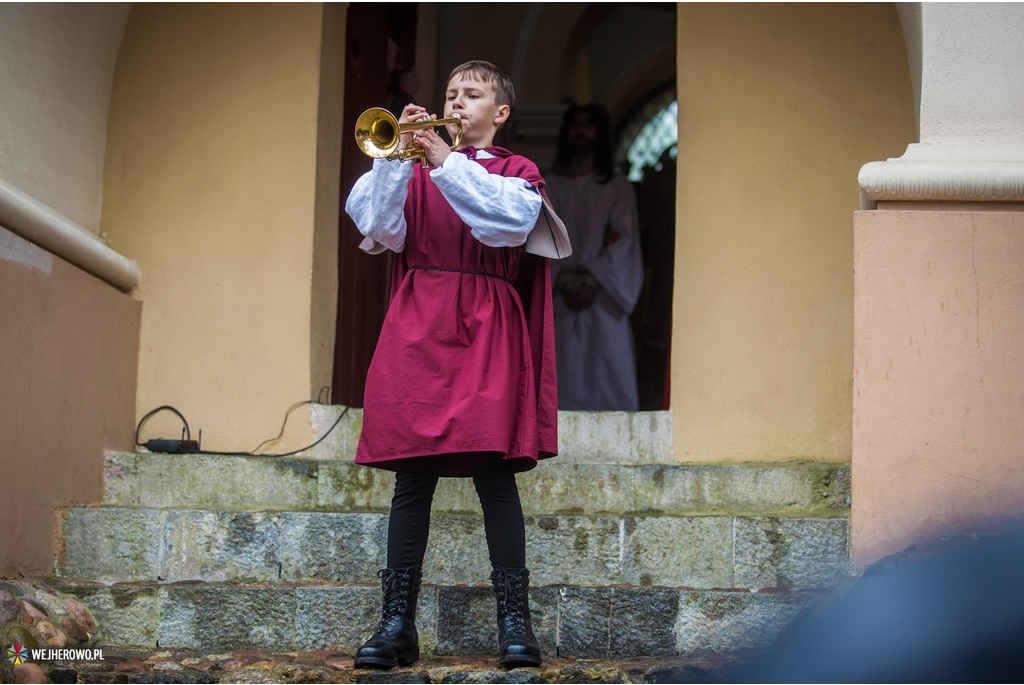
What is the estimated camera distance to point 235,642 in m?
3.86

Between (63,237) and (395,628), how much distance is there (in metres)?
2.22

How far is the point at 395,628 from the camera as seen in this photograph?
11.2ft

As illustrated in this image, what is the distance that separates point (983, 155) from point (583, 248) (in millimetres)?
3216

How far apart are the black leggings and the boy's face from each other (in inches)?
41.5

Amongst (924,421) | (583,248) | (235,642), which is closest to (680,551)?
(924,421)

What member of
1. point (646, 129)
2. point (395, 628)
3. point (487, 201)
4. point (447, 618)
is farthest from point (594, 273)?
point (646, 129)

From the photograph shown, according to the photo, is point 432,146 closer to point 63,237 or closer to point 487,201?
A: point 487,201

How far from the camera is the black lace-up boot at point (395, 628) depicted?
3354 millimetres

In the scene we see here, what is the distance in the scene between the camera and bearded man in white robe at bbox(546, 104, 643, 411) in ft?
22.3

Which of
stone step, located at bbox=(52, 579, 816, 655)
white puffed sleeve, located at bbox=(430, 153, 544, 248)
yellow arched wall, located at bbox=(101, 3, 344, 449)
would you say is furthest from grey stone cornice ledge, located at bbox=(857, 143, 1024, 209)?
yellow arched wall, located at bbox=(101, 3, 344, 449)

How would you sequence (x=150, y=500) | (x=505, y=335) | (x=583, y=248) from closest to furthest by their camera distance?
(x=505, y=335)
(x=150, y=500)
(x=583, y=248)

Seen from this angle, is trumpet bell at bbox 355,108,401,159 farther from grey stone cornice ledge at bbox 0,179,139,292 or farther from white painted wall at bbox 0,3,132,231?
white painted wall at bbox 0,3,132,231

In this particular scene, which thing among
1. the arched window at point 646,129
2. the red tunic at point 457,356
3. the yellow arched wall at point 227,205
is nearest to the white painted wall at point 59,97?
the yellow arched wall at point 227,205

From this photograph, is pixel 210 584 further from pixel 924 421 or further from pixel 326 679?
pixel 924 421
